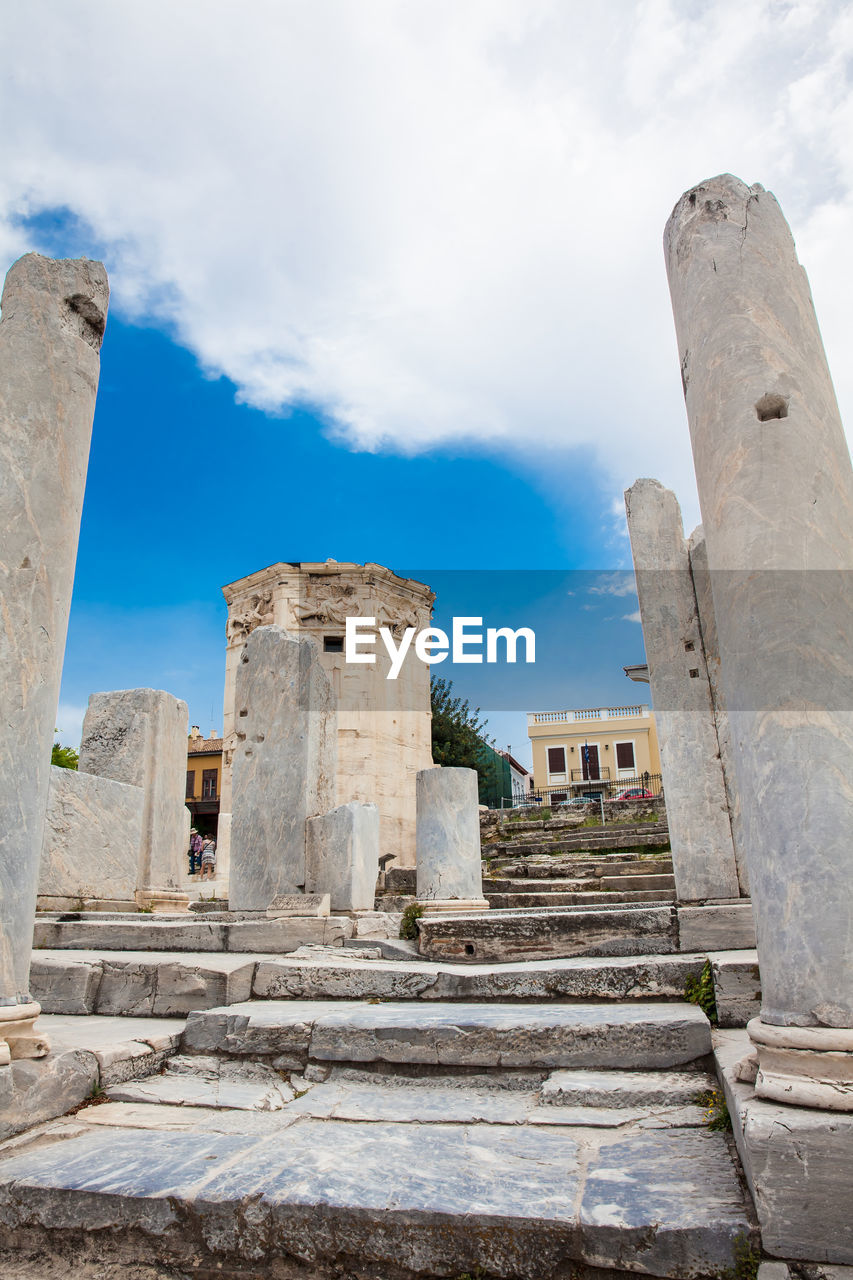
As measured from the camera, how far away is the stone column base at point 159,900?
9.04 metres

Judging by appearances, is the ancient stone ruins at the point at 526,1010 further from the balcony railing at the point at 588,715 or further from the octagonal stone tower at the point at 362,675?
the balcony railing at the point at 588,715

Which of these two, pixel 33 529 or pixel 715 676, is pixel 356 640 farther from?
pixel 33 529

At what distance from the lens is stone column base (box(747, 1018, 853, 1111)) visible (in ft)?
7.59

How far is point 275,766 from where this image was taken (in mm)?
7375

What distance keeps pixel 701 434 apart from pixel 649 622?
348 cm

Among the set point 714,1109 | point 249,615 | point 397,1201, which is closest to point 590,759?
point 249,615

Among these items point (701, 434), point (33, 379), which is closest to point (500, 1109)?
point (701, 434)

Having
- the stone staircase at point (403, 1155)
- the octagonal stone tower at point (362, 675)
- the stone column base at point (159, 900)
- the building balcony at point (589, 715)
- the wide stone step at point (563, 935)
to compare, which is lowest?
the stone staircase at point (403, 1155)

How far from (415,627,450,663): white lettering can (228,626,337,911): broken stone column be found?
10.4 metres

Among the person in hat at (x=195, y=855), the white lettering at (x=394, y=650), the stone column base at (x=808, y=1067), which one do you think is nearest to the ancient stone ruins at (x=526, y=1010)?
the stone column base at (x=808, y=1067)

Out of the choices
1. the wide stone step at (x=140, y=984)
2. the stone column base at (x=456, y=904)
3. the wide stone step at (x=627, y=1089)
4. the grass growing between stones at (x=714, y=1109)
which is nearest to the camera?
the grass growing between stones at (x=714, y=1109)

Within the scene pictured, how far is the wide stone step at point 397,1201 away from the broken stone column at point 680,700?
321 centimetres

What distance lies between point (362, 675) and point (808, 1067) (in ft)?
49.4

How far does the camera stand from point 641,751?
40844 millimetres
